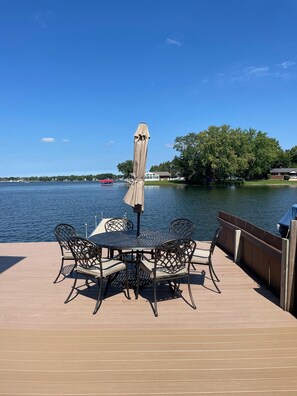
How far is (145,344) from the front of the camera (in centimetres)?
261

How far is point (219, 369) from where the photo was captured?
2.25 meters

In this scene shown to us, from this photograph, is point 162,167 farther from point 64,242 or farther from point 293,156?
point 64,242

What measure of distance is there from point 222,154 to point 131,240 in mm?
54889

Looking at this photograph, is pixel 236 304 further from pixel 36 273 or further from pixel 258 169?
pixel 258 169

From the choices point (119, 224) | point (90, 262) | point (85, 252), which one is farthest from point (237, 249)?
point (85, 252)

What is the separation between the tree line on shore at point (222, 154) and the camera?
56.1m

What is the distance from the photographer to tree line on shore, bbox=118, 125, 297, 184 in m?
56.1

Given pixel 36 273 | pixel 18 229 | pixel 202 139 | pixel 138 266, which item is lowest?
pixel 18 229

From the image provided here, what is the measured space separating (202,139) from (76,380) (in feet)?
196

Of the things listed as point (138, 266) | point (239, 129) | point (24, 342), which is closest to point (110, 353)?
point (24, 342)

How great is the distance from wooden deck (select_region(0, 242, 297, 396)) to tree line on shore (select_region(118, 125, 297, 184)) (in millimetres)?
48619

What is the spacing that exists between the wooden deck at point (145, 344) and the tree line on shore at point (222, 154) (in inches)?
1914

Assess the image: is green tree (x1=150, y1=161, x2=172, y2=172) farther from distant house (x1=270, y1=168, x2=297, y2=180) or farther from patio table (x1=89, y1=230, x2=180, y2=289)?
patio table (x1=89, y1=230, x2=180, y2=289)

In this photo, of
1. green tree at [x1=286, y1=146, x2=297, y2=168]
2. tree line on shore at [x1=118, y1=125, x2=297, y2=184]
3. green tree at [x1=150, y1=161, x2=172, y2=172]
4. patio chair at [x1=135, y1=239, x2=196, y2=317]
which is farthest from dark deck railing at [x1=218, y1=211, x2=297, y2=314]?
green tree at [x1=150, y1=161, x2=172, y2=172]
